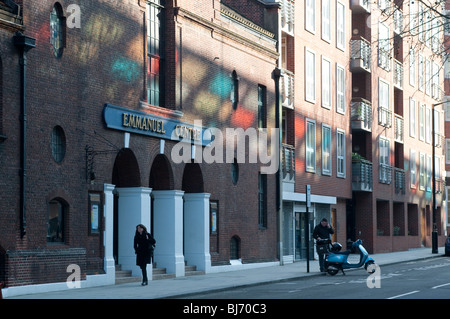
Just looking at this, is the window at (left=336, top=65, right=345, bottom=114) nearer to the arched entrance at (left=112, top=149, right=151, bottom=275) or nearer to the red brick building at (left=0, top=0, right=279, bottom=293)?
the red brick building at (left=0, top=0, right=279, bottom=293)

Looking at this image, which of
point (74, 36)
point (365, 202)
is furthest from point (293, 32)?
point (74, 36)

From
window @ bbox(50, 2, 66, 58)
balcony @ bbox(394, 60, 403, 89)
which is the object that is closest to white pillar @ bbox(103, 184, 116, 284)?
window @ bbox(50, 2, 66, 58)

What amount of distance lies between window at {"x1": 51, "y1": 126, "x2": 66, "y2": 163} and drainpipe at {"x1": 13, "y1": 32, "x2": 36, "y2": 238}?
1658 mm

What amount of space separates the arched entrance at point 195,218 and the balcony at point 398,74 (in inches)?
1076

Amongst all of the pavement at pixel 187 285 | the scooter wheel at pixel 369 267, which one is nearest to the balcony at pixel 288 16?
the pavement at pixel 187 285

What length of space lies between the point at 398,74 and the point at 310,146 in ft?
55.9

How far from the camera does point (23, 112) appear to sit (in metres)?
22.2

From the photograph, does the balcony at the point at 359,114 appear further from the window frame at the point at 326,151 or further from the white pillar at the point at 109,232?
the white pillar at the point at 109,232

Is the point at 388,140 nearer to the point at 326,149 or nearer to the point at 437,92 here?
the point at 326,149

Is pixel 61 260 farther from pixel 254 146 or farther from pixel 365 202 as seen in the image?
pixel 365 202

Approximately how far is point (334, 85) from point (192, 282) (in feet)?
69.8

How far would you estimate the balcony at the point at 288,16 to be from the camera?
3912cm
